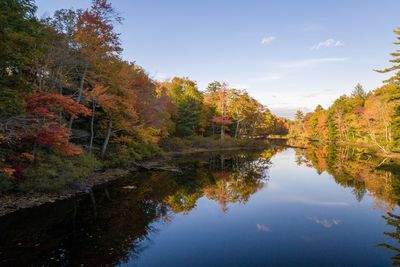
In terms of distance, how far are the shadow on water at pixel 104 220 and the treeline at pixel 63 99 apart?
7.41 ft

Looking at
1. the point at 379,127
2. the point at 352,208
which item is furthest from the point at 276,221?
the point at 379,127

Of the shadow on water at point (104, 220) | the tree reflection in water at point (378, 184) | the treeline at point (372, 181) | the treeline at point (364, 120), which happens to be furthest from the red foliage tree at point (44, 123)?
the treeline at point (364, 120)

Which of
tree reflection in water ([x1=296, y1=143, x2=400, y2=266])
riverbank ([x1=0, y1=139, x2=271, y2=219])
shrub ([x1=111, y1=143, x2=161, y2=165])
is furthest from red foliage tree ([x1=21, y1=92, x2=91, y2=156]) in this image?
tree reflection in water ([x1=296, y1=143, x2=400, y2=266])

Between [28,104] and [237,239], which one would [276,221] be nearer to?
[237,239]

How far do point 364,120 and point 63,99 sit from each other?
4998 cm

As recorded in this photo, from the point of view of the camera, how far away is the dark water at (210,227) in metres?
8.52

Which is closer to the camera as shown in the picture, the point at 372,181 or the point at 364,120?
the point at 372,181

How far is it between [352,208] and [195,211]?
8.07 meters

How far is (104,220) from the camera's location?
11539 millimetres

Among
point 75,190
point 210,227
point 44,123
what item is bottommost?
point 210,227

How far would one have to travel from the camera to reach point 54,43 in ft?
55.3

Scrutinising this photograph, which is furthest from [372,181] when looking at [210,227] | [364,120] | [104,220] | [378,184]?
[364,120]

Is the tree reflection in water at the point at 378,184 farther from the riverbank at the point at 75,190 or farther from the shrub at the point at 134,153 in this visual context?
the shrub at the point at 134,153

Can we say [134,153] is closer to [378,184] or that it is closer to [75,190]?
[75,190]
